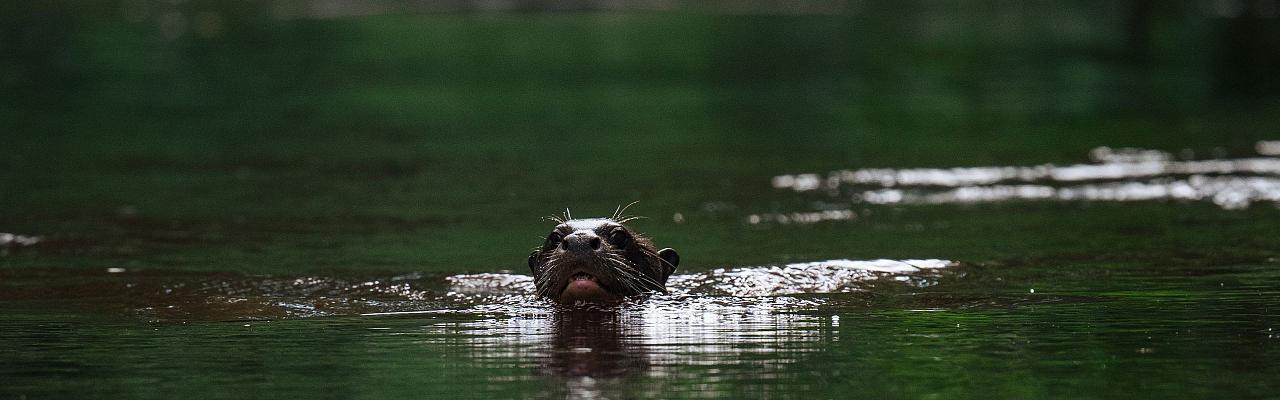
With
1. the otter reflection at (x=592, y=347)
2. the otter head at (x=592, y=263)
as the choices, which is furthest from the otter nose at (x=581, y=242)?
the otter reflection at (x=592, y=347)

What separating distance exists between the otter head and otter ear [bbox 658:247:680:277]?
1.30 feet

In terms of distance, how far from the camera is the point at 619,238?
10.4 meters

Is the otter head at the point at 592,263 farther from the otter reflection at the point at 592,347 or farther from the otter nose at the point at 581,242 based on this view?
the otter reflection at the point at 592,347

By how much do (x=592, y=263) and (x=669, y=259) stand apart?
1.29 metres

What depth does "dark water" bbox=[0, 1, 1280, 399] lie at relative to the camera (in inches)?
322

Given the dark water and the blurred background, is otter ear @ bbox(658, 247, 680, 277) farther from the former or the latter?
the blurred background

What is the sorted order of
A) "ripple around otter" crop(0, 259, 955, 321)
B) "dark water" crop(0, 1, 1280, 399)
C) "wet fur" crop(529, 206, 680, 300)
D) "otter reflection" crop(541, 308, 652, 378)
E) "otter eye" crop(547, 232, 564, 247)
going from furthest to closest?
"ripple around otter" crop(0, 259, 955, 321) < "otter eye" crop(547, 232, 564, 247) < "wet fur" crop(529, 206, 680, 300) < "dark water" crop(0, 1, 1280, 399) < "otter reflection" crop(541, 308, 652, 378)

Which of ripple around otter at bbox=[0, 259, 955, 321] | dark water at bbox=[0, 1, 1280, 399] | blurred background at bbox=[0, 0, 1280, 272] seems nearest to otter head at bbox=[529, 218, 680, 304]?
ripple around otter at bbox=[0, 259, 955, 321]

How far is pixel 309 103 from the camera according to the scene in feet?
116

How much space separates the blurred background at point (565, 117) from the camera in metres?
15.5

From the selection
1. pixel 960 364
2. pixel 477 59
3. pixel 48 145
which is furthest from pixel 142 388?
pixel 477 59

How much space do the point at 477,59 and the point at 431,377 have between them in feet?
125

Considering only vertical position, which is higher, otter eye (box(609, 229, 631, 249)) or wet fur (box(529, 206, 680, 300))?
otter eye (box(609, 229, 631, 249))

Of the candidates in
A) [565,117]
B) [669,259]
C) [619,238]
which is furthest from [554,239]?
[565,117]
